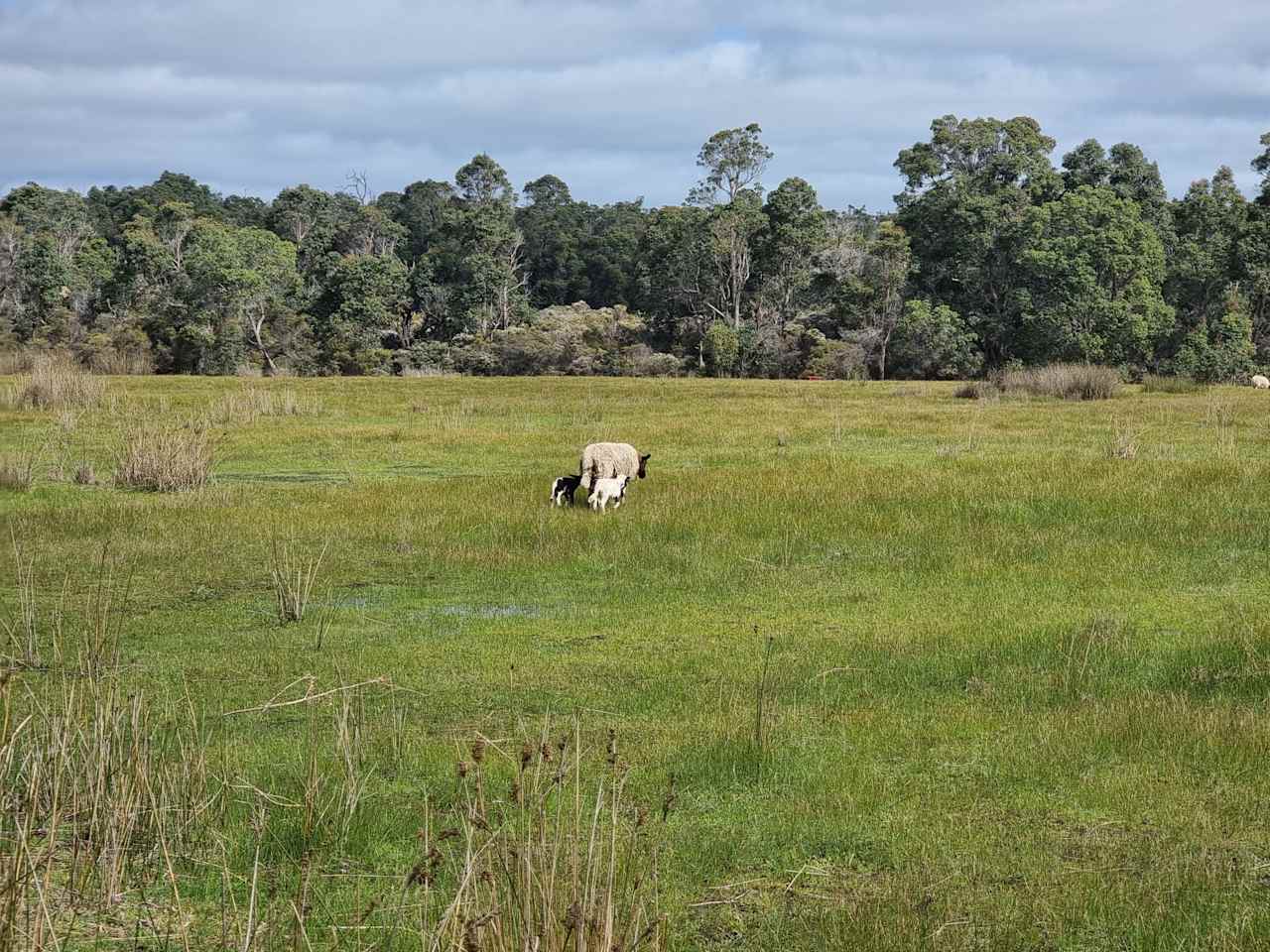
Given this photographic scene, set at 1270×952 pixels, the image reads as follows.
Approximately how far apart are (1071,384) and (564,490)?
89.2ft

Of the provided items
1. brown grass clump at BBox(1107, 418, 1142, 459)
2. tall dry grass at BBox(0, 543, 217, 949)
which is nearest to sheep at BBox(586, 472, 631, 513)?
brown grass clump at BBox(1107, 418, 1142, 459)

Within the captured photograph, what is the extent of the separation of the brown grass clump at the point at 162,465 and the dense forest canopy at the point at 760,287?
41036mm

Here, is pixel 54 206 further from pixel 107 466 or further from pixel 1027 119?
pixel 107 466

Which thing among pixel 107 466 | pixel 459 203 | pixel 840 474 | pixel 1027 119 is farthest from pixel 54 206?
pixel 840 474

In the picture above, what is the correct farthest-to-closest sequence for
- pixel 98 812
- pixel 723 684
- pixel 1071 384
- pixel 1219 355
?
pixel 1219 355
pixel 1071 384
pixel 723 684
pixel 98 812

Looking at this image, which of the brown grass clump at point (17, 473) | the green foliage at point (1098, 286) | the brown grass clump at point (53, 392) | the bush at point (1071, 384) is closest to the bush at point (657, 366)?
the green foliage at point (1098, 286)

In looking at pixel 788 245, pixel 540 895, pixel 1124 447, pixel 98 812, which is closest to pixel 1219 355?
pixel 788 245

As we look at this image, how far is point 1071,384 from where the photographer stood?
42688 mm

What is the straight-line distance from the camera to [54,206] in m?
92.7

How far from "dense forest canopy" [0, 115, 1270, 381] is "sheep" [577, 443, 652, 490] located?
39.5 meters

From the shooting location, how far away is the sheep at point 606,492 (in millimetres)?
19312

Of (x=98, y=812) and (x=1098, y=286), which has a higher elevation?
(x=1098, y=286)

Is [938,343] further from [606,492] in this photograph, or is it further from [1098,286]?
[606,492]

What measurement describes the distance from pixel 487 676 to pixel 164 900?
486 cm
